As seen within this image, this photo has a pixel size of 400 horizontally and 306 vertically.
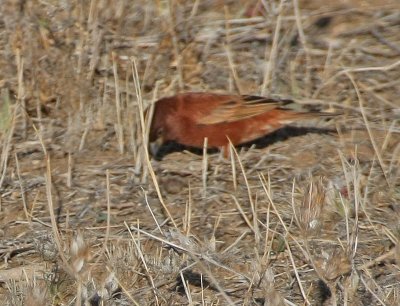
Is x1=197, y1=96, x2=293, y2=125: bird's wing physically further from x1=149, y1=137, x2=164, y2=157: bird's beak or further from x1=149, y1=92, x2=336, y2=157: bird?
x1=149, y1=137, x2=164, y2=157: bird's beak

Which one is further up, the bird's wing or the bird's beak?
the bird's wing

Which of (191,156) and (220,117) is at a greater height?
(220,117)

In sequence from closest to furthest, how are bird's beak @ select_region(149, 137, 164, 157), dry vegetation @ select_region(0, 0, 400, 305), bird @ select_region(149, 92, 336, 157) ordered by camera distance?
dry vegetation @ select_region(0, 0, 400, 305) < bird's beak @ select_region(149, 137, 164, 157) < bird @ select_region(149, 92, 336, 157)

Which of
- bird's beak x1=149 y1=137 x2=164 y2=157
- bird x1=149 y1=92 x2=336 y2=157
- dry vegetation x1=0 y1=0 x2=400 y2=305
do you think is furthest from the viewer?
bird x1=149 y1=92 x2=336 y2=157

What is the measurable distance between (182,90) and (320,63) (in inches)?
38.5

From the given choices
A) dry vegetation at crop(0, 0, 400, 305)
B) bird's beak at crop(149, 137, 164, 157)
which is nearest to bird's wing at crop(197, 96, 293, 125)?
dry vegetation at crop(0, 0, 400, 305)

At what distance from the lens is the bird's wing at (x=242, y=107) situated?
21.2ft

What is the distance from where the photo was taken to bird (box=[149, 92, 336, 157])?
6.41m

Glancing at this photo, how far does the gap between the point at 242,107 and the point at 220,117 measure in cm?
15

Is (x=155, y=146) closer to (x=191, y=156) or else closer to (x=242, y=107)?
(x=191, y=156)

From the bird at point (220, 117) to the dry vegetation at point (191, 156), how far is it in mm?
97

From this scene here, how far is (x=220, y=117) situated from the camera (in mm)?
6516

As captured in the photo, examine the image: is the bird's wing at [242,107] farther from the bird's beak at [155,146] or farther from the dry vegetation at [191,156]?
the bird's beak at [155,146]

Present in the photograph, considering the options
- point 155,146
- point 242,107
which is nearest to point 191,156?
point 155,146
